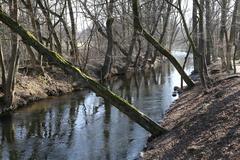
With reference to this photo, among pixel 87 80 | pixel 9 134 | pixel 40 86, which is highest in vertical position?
pixel 87 80

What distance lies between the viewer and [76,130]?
17.3 metres

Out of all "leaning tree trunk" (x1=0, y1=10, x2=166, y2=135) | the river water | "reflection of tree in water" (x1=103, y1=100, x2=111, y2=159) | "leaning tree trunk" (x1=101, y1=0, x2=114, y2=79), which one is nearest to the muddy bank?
the river water

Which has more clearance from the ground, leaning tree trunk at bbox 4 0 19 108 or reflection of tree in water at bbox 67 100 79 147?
leaning tree trunk at bbox 4 0 19 108

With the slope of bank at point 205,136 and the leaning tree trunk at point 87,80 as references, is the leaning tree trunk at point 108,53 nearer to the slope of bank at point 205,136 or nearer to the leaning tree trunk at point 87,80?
the slope of bank at point 205,136

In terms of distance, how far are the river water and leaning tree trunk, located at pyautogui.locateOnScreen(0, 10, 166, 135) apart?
0.98 meters

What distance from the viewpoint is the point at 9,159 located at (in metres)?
13.4

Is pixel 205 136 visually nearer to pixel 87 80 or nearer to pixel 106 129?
pixel 87 80

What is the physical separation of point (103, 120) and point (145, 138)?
4.62 m

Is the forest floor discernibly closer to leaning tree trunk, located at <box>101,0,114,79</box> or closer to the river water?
the river water

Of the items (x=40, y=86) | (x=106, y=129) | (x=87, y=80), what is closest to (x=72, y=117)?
(x=106, y=129)

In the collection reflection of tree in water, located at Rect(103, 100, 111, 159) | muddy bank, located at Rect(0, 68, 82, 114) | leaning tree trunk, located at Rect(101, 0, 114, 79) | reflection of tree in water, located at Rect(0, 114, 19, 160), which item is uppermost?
leaning tree trunk, located at Rect(101, 0, 114, 79)

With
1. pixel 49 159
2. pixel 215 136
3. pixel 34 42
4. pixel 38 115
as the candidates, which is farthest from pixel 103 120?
pixel 215 136

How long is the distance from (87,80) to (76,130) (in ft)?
15.6

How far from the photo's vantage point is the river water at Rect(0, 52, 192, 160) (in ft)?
45.2
